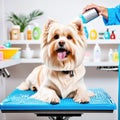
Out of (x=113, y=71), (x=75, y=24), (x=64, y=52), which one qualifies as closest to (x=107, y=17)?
(x=75, y=24)

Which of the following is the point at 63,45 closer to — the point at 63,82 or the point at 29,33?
the point at 63,82

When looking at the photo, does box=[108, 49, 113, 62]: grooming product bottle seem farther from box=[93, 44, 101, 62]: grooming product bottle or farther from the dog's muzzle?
the dog's muzzle

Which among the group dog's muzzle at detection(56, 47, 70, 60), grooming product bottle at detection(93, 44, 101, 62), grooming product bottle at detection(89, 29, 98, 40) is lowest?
grooming product bottle at detection(93, 44, 101, 62)

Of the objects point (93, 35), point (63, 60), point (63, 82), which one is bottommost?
point (63, 82)

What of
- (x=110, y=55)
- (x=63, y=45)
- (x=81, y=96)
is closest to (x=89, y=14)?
(x=63, y=45)

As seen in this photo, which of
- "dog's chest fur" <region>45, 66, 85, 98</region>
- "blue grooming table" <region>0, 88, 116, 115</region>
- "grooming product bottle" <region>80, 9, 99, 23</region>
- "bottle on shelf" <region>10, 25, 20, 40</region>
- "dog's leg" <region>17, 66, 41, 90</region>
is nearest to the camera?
"blue grooming table" <region>0, 88, 116, 115</region>

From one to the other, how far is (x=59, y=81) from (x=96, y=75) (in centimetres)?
139

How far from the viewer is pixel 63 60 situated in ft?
4.37

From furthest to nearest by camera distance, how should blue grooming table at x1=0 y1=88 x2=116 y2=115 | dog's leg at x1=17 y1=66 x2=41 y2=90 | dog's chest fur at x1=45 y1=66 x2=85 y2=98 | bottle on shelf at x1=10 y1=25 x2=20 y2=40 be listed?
bottle on shelf at x1=10 y1=25 x2=20 y2=40
dog's leg at x1=17 y1=66 x2=41 y2=90
dog's chest fur at x1=45 y1=66 x2=85 y2=98
blue grooming table at x1=0 y1=88 x2=116 y2=115

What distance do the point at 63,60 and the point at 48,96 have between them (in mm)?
231

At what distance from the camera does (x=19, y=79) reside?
9.05 ft

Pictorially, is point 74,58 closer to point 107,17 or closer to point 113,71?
point 107,17

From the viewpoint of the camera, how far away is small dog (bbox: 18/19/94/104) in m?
1.30

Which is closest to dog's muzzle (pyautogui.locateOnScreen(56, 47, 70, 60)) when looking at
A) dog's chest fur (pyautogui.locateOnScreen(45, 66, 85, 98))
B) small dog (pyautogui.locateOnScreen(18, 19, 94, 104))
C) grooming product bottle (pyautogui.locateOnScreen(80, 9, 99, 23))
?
small dog (pyautogui.locateOnScreen(18, 19, 94, 104))
